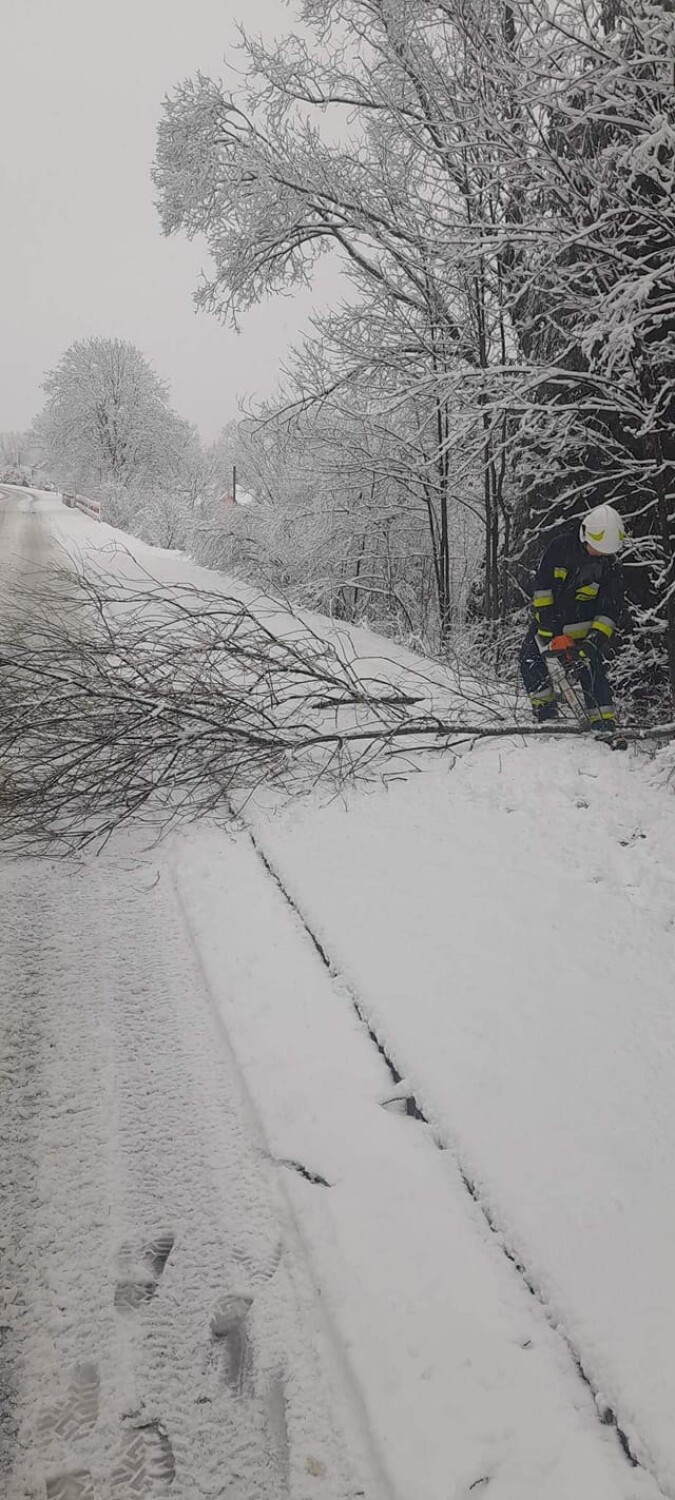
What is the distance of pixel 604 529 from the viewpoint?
175 inches

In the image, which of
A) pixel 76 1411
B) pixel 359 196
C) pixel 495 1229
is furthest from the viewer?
pixel 359 196

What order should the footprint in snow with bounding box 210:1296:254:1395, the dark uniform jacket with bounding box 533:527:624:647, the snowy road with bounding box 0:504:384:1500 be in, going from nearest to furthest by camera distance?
the snowy road with bounding box 0:504:384:1500
the footprint in snow with bounding box 210:1296:254:1395
the dark uniform jacket with bounding box 533:527:624:647

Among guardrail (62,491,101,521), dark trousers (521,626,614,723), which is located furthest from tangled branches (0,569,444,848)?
guardrail (62,491,101,521)

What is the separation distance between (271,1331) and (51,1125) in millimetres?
742

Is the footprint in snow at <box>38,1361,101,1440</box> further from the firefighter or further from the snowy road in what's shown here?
the firefighter

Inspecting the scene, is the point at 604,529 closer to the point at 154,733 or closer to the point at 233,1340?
the point at 154,733

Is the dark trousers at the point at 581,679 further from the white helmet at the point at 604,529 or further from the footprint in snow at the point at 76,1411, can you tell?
the footprint in snow at the point at 76,1411

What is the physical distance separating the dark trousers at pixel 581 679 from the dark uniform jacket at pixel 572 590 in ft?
0.44

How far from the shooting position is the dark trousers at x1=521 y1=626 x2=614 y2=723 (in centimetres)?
457

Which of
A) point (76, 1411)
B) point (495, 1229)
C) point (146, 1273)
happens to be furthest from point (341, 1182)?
point (76, 1411)

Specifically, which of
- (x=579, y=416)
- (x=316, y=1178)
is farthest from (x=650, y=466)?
(x=316, y=1178)

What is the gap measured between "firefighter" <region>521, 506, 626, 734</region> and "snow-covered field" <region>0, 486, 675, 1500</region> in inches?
66.8

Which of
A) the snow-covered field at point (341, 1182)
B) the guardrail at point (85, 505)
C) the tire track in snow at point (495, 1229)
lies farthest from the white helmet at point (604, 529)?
the guardrail at point (85, 505)

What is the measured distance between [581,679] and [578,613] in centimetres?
43
